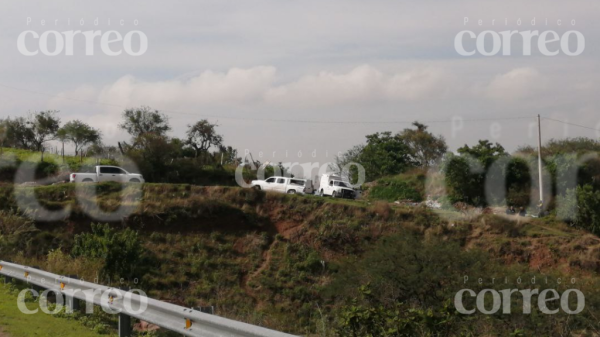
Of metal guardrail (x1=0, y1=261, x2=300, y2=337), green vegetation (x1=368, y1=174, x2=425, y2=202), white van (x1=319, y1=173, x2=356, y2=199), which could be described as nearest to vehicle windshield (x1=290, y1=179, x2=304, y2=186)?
white van (x1=319, y1=173, x2=356, y2=199)

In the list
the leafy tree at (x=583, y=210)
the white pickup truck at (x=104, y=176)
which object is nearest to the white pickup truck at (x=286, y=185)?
the white pickup truck at (x=104, y=176)

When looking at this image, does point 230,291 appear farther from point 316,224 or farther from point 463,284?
point 463,284

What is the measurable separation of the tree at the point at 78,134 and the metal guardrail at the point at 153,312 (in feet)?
206

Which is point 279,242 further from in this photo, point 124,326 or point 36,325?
point 124,326

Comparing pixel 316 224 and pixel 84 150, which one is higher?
pixel 84 150

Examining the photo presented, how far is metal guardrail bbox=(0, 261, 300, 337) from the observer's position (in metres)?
7.09

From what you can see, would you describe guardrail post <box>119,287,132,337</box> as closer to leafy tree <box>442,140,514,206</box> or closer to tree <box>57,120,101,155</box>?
leafy tree <box>442,140,514,206</box>

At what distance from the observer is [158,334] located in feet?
32.9

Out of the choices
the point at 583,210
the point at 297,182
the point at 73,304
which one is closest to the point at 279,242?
the point at 297,182

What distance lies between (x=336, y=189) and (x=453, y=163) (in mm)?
9657

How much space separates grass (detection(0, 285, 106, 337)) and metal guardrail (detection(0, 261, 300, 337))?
1.52ft

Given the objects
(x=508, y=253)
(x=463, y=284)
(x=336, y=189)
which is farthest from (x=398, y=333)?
(x=336, y=189)

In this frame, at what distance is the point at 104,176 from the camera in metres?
45.5

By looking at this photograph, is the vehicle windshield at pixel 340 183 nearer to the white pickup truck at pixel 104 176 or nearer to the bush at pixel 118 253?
the white pickup truck at pixel 104 176
